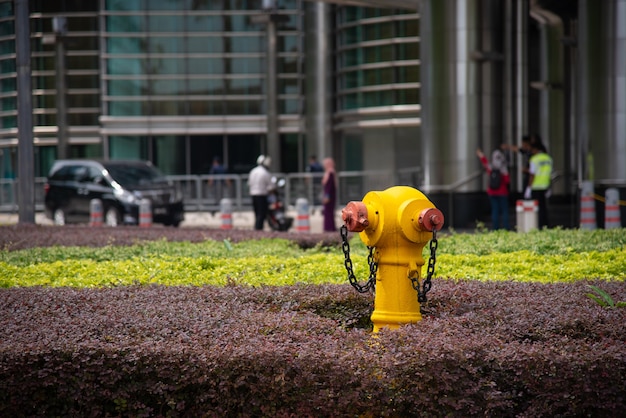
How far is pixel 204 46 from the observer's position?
1818 inches

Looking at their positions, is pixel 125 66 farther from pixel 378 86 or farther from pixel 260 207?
pixel 260 207

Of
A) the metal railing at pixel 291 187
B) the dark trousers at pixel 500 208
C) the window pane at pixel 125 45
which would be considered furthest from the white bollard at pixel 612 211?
the window pane at pixel 125 45

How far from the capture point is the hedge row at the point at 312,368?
506cm

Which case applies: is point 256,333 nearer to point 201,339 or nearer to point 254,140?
point 201,339

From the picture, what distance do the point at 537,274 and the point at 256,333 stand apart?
410 cm

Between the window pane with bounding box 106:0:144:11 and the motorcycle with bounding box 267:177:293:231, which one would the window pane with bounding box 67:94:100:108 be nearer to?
the window pane with bounding box 106:0:144:11

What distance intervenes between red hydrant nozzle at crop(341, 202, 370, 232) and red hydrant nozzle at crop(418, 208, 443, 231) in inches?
12.7

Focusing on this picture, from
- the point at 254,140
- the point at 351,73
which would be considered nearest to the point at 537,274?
the point at 351,73

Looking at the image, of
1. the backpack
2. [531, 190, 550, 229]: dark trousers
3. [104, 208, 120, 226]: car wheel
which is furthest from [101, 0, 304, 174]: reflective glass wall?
[531, 190, 550, 229]: dark trousers

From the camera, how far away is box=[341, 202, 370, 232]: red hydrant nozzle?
623 centimetres

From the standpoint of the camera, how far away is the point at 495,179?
2208cm

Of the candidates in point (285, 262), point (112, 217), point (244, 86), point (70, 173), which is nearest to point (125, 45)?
point (244, 86)

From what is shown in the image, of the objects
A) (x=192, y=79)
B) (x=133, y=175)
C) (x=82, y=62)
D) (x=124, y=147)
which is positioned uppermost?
(x=82, y=62)

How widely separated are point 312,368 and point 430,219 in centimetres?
145
